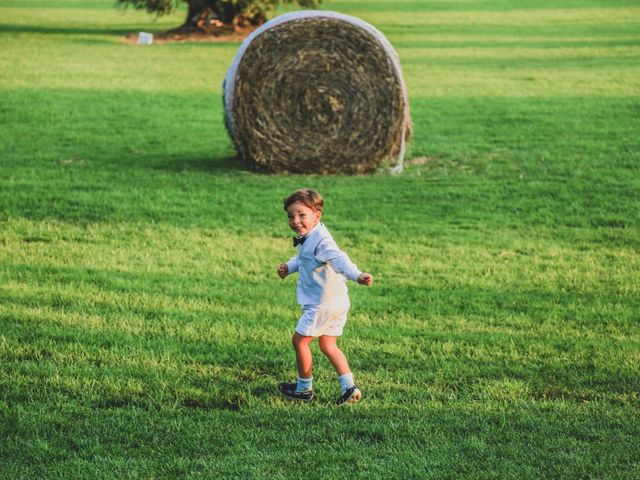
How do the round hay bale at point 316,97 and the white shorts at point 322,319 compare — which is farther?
the round hay bale at point 316,97

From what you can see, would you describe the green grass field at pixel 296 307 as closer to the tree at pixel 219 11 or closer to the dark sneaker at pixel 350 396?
the dark sneaker at pixel 350 396

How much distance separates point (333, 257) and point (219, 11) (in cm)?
3227

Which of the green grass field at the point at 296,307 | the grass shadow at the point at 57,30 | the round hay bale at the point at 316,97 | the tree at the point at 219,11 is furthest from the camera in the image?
the grass shadow at the point at 57,30

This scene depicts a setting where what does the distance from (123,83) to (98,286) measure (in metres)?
15.4

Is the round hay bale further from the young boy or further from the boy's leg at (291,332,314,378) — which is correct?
the boy's leg at (291,332,314,378)

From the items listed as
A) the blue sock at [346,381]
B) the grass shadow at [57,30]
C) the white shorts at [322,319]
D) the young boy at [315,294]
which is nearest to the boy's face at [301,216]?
the young boy at [315,294]

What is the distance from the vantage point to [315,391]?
19.9 feet

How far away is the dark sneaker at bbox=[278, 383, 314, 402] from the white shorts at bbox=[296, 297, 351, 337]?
35 cm

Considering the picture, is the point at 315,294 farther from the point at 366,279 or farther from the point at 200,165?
the point at 200,165

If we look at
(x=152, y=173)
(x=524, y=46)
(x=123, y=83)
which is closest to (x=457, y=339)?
(x=152, y=173)

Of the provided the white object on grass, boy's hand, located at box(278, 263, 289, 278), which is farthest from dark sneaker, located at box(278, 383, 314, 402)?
the white object on grass

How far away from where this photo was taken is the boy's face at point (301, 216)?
19.2 feet

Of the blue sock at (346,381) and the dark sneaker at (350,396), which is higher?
the blue sock at (346,381)

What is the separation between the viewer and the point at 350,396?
5797 millimetres
